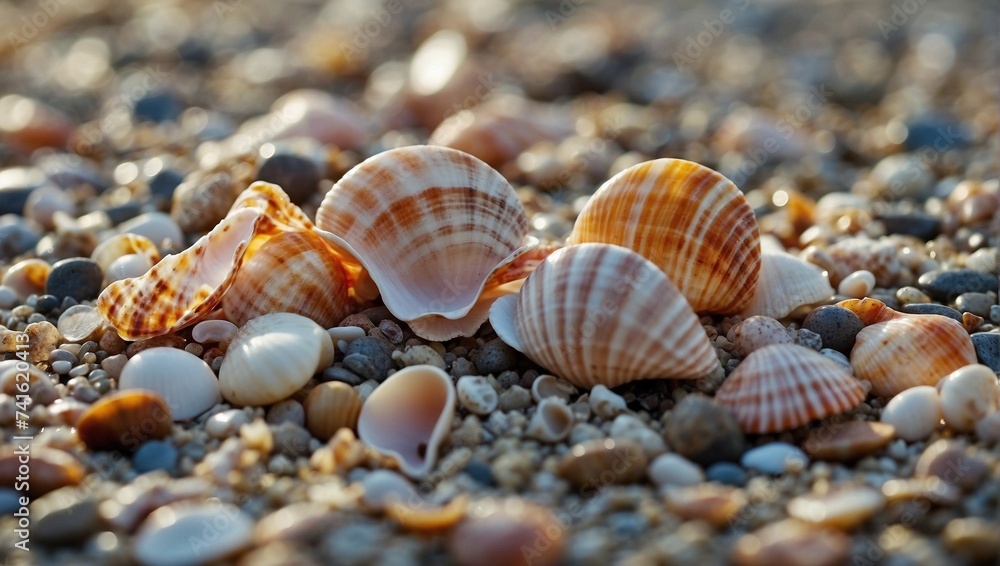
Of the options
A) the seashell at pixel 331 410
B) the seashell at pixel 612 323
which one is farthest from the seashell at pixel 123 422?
the seashell at pixel 612 323

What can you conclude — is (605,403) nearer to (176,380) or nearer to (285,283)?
(285,283)

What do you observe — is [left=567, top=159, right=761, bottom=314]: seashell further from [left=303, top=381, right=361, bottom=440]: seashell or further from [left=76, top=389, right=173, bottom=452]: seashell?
[left=76, top=389, right=173, bottom=452]: seashell

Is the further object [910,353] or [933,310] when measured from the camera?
[933,310]

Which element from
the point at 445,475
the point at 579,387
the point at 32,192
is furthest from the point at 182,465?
the point at 32,192

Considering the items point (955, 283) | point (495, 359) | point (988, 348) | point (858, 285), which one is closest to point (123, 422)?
point (495, 359)

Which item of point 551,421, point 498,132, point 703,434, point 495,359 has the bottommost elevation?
point 703,434

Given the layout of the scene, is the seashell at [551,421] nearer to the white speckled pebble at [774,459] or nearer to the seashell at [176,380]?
the white speckled pebble at [774,459]
